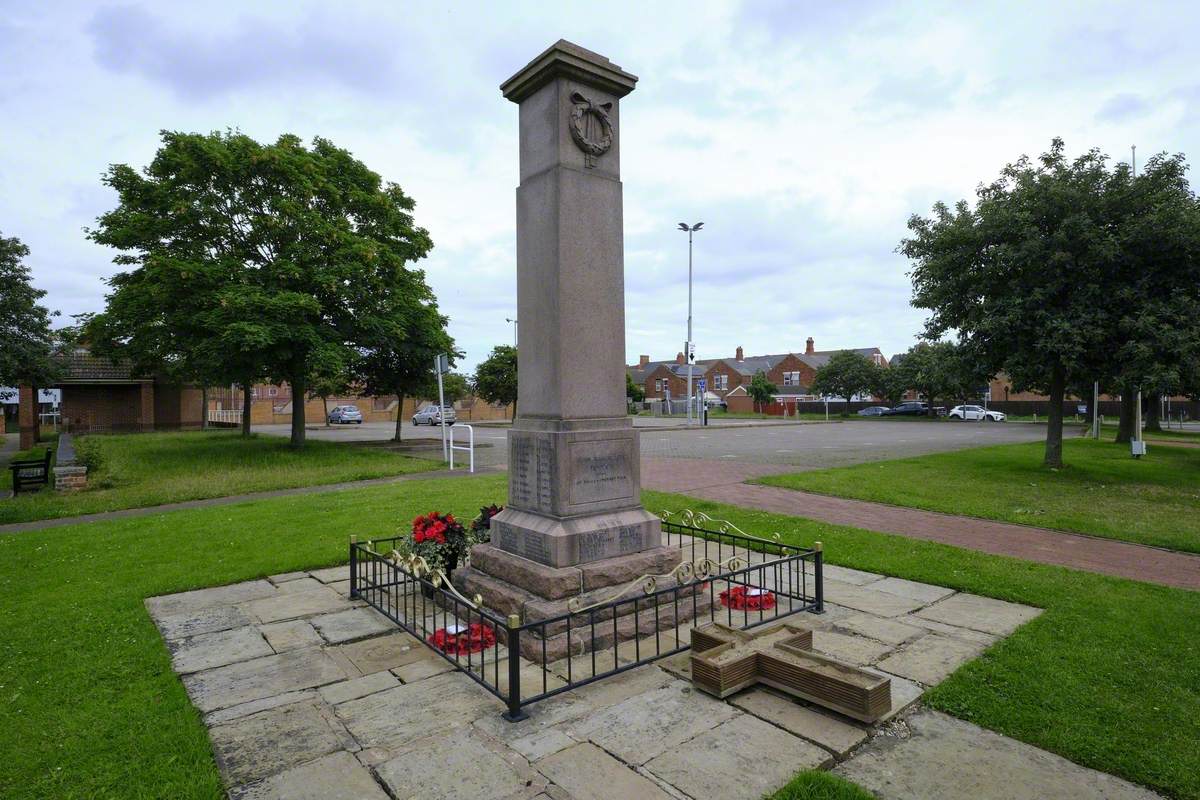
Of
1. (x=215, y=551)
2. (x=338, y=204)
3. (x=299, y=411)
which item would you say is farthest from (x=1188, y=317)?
(x=299, y=411)

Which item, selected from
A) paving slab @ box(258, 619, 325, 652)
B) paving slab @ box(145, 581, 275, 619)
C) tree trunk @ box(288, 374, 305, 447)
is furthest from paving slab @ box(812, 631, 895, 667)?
tree trunk @ box(288, 374, 305, 447)

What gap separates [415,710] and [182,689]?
5.50 ft

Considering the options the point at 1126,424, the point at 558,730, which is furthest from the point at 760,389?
the point at 558,730

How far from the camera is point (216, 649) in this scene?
4.99m

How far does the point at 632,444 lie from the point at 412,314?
17858mm

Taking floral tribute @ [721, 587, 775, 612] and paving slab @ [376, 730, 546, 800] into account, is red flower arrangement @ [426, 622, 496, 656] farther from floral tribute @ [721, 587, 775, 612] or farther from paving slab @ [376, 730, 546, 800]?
floral tribute @ [721, 587, 775, 612]

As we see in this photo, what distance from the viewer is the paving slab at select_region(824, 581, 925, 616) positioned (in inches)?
227

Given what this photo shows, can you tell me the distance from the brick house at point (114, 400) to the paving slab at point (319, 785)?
39413mm

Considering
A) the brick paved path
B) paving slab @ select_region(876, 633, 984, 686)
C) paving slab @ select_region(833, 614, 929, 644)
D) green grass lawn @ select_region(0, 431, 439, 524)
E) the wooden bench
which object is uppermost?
the wooden bench

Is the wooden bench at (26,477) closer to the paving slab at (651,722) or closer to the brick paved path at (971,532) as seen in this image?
the brick paved path at (971,532)

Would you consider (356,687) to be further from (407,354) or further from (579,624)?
(407,354)

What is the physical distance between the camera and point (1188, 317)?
12180mm

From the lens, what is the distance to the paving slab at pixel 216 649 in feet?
15.4

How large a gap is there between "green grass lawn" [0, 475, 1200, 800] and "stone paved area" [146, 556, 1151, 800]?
20cm
